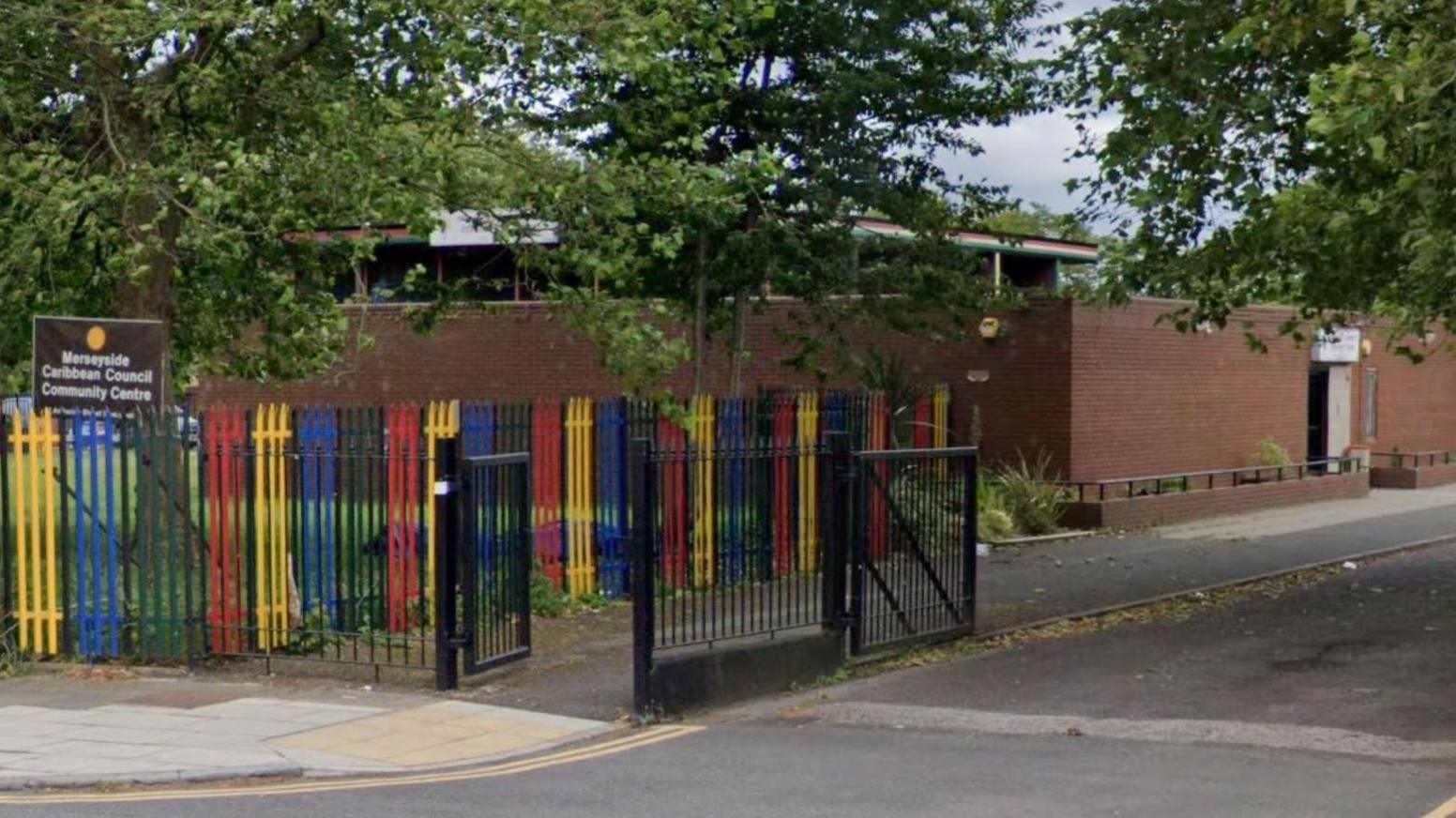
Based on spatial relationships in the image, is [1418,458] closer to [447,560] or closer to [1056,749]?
[1056,749]

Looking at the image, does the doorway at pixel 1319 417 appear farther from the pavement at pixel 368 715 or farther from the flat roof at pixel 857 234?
the pavement at pixel 368 715

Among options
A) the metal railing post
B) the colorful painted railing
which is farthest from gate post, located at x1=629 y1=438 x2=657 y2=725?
the metal railing post

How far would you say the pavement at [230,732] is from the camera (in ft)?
31.7

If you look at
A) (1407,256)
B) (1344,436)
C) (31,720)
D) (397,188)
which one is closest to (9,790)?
(31,720)

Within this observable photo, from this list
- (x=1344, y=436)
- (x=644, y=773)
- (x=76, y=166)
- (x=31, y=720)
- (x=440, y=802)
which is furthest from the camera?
(x=1344, y=436)

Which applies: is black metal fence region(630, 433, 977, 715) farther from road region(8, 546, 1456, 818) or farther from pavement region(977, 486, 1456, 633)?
pavement region(977, 486, 1456, 633)

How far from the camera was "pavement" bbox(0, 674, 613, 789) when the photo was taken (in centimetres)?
966

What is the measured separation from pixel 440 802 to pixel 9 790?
2.35 metres

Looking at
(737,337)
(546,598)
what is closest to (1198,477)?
(737,337)

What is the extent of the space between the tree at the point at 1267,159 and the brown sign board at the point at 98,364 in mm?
8398

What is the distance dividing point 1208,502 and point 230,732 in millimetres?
20502

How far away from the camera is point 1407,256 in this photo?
51.3 ft

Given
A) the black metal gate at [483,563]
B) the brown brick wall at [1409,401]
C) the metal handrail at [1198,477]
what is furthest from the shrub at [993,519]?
the brown brick wall at [1409,401]

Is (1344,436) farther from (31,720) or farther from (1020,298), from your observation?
(31,720)
